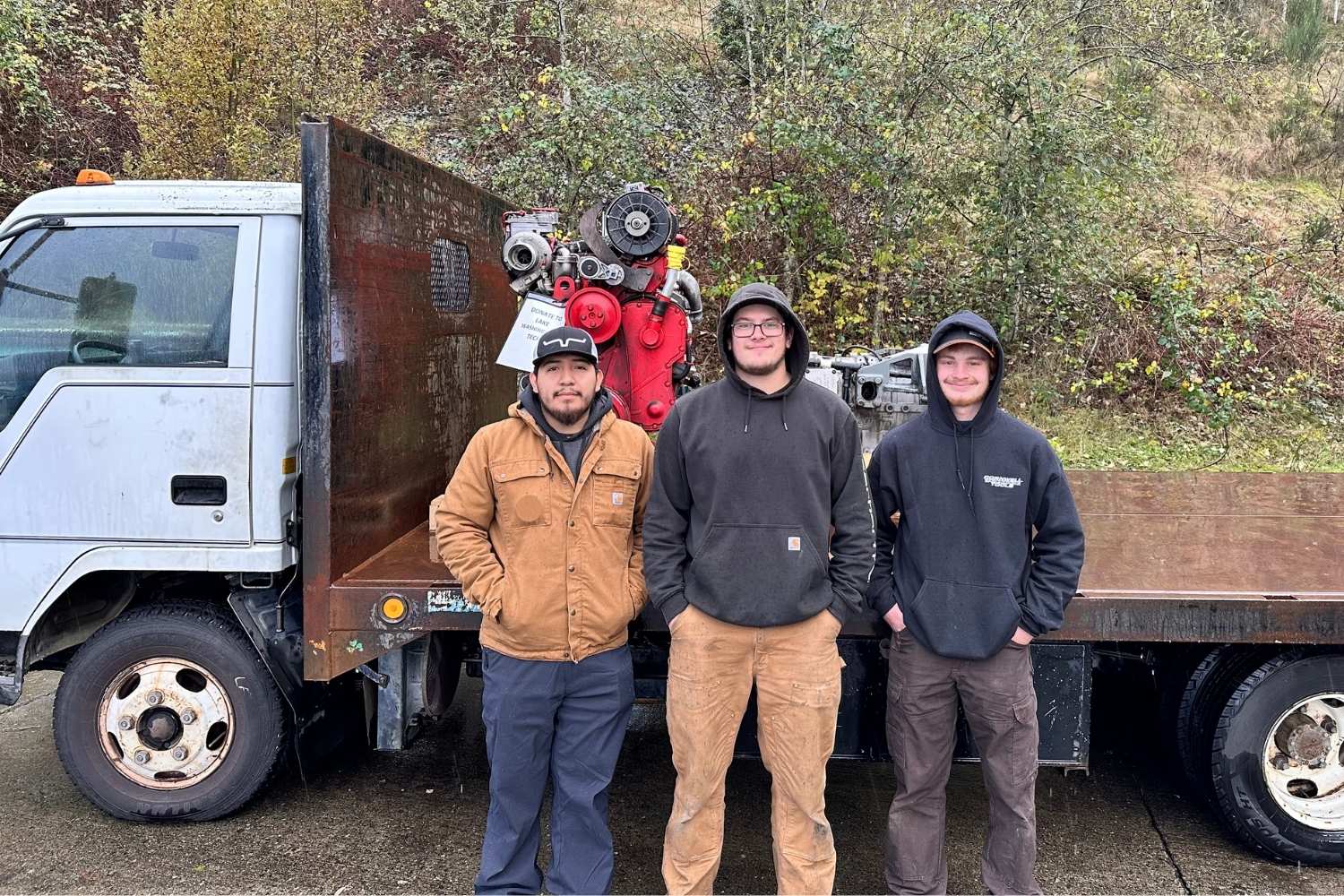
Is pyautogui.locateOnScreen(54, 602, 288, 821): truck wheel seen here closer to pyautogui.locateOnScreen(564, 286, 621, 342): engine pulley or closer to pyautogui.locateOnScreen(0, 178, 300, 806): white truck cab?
pyautogui.locateOnScreen(0, 178, 300, 806): white truck cab

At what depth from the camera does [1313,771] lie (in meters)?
3.26

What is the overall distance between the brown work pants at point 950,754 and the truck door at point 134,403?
216 centimetres

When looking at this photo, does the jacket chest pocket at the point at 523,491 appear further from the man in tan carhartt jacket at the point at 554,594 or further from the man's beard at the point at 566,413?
the man's beard at the point at 566,413

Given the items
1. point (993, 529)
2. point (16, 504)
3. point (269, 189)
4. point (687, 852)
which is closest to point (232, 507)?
point (16, 504)

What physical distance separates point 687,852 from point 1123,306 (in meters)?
8.67

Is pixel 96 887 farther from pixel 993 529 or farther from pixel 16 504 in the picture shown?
pixel 993 529

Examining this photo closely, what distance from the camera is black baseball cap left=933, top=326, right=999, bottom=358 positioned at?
281 centimetres

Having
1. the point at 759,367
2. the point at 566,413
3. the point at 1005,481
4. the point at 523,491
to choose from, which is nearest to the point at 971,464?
the point at 1005,481

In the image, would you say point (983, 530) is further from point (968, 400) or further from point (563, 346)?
point (563, 346)

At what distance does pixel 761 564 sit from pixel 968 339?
87cm

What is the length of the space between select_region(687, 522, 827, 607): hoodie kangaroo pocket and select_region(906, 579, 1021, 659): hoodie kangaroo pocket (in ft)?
1.21

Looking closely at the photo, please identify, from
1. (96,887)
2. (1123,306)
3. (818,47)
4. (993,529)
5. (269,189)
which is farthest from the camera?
(1123,306)

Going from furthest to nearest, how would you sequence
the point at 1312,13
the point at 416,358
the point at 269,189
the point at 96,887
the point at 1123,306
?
1. the point at 1312,13
2. the point at 1123,306
3. the point at 416,358
4. the point at 269,189
5. the point at 96,887

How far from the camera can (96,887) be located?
125 inches
